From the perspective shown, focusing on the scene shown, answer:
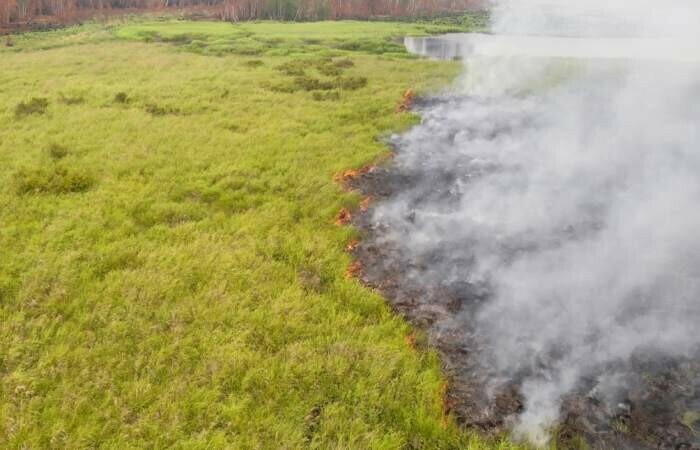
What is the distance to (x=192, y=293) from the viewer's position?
9.78 metres

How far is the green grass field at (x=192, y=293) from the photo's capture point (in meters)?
7.11

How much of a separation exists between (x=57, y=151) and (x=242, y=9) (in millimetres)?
85931

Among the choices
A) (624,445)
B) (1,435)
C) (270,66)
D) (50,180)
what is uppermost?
(270,66)

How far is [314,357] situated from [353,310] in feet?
5.94

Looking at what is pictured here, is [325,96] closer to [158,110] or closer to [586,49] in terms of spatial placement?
[158,110]

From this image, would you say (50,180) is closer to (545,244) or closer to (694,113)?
(545,244)

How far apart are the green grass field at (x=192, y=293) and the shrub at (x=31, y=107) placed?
4.3 inches

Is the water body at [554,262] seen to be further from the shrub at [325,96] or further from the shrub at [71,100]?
the shrub at [71,100]

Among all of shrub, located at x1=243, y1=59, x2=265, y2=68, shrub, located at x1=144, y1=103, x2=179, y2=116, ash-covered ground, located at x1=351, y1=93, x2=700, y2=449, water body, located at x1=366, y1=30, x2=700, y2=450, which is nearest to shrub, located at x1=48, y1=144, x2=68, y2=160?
shrub, located at x1=144, y1=103, x2=179, y2=116

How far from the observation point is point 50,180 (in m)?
14.0

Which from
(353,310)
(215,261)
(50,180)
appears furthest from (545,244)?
(50,180)

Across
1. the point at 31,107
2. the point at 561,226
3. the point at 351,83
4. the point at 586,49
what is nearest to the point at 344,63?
the point at 351,83

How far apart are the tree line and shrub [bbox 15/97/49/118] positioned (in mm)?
67508

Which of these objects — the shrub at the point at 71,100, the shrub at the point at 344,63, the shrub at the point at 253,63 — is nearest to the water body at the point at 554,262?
the shrub at the point at 344,63
